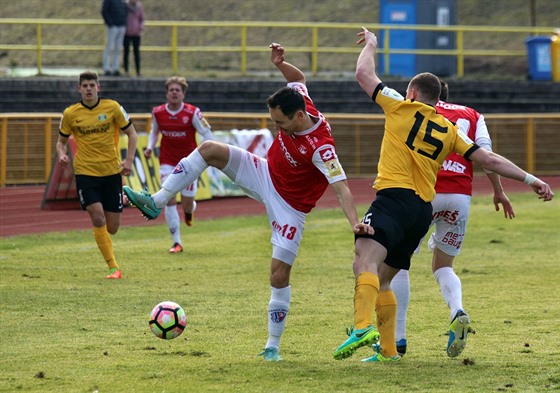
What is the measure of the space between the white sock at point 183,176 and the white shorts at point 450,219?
5.91 ft

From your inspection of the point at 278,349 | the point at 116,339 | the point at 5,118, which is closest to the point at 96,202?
the point at 116,339

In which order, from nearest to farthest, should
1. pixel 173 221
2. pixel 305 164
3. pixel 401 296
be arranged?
pixel 305 164 < pixel 401 296 < pixel 173 221

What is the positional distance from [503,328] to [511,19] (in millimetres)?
35648

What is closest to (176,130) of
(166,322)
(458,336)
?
(166,322)

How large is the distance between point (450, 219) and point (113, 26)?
767 inches

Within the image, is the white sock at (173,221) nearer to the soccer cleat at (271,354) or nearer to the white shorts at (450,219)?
the white shorts at (450,219)

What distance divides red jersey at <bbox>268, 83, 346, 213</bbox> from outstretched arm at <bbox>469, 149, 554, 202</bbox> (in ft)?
3.14

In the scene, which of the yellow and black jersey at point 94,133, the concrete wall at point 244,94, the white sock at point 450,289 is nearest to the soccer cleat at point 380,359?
the white sock at point 450,289

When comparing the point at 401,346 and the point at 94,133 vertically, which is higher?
the point at 94,133

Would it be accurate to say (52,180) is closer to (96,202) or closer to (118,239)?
(118,239)

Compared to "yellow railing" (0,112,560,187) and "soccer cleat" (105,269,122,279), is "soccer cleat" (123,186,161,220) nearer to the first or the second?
"soccer cleat" (105,269,122,279)

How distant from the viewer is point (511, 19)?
43.5 m

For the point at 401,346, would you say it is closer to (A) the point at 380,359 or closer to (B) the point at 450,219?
(A) the point at 380,359

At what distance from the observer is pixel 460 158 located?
8.78 meters
